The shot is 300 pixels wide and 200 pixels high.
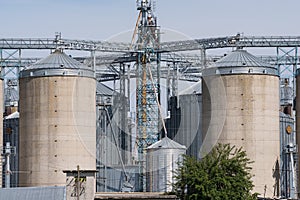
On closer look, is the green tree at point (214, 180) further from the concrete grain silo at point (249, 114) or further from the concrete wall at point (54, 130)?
the concrete wall at point (54, 130)

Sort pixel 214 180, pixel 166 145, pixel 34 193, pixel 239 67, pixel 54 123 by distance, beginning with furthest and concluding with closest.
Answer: pixel 166 145
pixel 239 67
pixel 54 123
pixel 34 193
pixel 214 180

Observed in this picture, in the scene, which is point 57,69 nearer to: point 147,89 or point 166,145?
point 166,145

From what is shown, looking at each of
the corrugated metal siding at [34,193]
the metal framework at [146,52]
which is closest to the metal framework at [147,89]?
the metal framework at [146,52]

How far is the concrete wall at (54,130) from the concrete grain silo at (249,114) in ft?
38.7

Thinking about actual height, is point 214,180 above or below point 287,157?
below

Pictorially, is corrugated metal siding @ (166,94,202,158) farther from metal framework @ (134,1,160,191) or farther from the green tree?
the green tree

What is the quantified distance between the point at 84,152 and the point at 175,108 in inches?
709

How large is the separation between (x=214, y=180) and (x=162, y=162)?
84.2 ft

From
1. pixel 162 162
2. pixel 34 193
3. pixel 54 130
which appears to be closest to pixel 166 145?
pixel 162 162

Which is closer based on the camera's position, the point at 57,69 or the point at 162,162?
the point at 57,69

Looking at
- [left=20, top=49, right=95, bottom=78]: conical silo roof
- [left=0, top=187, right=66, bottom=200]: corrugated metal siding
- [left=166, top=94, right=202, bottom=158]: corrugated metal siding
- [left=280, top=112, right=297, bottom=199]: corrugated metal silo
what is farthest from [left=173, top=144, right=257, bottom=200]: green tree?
[left=166, top=94, right=202, bottom=158]: corrugated metal siding

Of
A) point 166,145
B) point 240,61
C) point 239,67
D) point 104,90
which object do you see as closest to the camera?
point 239,67

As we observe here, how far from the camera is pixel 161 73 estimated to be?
111 m

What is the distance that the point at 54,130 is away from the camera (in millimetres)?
85375
